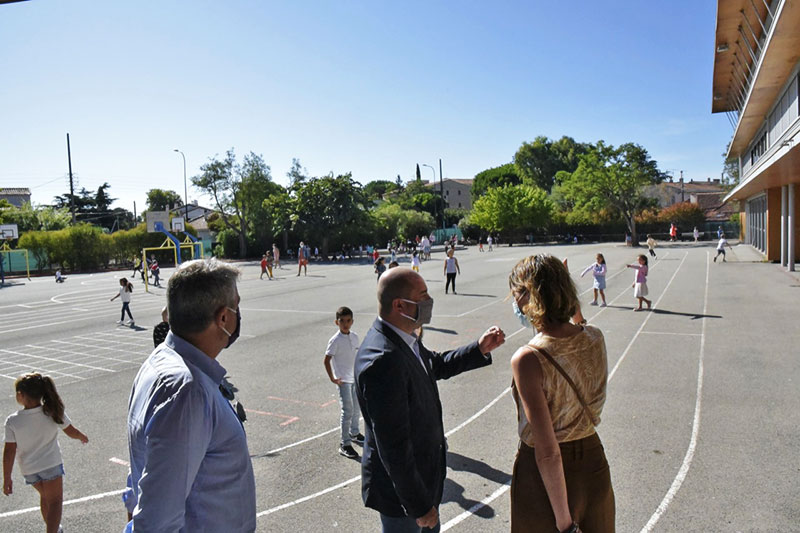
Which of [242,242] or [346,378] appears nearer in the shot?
[346,378]

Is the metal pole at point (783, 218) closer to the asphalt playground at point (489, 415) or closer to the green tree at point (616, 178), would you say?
the asphalt playground at point (489, 415)

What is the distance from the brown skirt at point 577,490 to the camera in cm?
273

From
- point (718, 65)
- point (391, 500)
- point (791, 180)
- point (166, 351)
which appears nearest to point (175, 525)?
point (166, 351)

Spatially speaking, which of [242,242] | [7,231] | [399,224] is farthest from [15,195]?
[399,224]

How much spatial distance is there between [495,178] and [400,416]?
98.5m

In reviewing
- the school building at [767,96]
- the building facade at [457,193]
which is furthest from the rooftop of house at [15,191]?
the school building at [767,96]

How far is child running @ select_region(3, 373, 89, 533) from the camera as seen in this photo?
4.34 meters

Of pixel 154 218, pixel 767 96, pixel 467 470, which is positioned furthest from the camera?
pixel 154 218

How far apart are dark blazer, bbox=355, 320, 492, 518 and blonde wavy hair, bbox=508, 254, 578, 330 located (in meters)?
0.70

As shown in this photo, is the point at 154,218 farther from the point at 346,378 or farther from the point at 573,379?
the point at 573,379

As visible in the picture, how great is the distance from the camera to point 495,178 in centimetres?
9838

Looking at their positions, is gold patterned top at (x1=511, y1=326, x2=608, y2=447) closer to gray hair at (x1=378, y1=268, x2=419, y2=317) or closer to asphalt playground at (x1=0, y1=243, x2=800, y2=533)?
gray hair at (x1=378, y1=268, x2=419, y2=317)

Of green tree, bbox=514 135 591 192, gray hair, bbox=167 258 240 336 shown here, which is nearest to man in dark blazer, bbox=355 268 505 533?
gray hair, bbox=167 258 240 336

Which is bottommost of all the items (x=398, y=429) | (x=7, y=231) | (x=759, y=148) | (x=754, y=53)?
(x=398, y=429)
